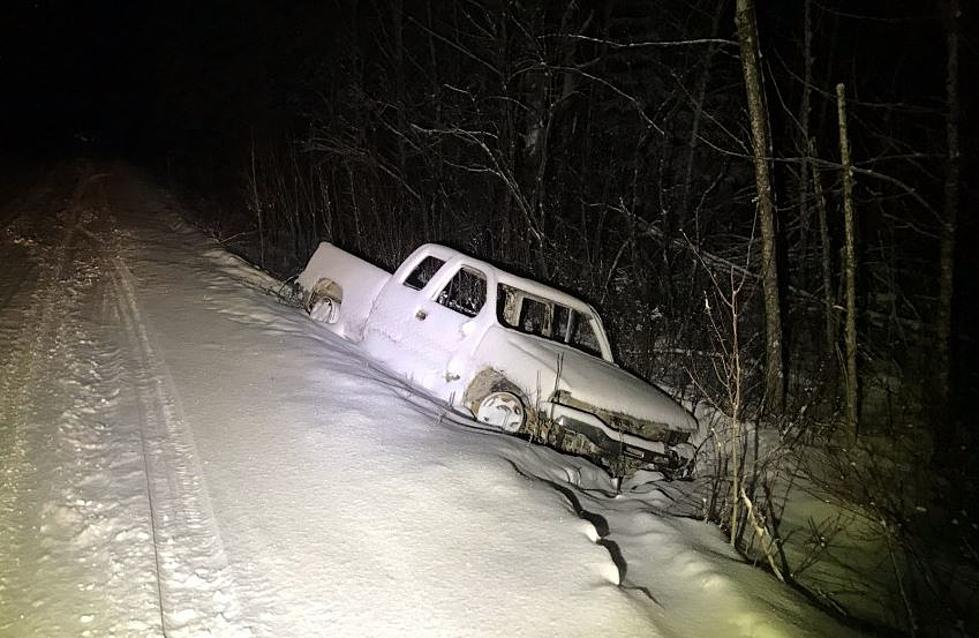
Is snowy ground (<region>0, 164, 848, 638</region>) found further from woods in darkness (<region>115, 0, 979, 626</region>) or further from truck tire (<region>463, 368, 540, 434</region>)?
woods in darkness (<region>115, 0, 979, 626</region>)

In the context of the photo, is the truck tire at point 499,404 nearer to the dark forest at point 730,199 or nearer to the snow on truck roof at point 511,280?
the snow on truck roof at point 511,280

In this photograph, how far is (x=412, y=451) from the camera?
441cm

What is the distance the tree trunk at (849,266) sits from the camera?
6.12 metres

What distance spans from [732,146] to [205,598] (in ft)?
38.0

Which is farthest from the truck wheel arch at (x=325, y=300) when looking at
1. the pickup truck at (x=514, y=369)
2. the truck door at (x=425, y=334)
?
the truck door at (x=425, y=334)

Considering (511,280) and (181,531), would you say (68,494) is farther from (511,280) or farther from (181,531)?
(511,280)

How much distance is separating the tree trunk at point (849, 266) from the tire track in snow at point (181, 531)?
21.5ft

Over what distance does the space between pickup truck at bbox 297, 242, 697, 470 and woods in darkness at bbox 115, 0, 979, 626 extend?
3.06ft

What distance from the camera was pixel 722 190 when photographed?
40.0ft

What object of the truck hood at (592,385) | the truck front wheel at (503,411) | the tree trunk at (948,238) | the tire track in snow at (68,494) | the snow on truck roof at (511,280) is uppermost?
the tree trunk at (948,238)

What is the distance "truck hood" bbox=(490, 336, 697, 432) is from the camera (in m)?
5.71

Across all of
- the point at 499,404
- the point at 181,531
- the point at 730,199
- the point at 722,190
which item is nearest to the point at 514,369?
the point at 499,404

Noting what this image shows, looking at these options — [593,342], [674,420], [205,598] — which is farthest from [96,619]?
[593,342]

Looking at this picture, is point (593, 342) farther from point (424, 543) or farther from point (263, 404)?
point (424, 543)
